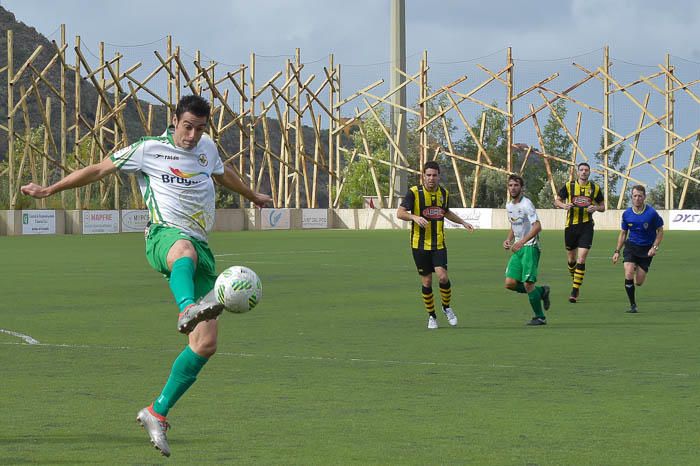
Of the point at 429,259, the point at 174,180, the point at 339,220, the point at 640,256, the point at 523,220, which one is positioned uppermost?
the point at 174,180

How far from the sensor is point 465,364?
42.7ft

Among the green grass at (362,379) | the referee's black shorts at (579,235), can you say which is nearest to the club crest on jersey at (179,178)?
the green grass at (362,379)

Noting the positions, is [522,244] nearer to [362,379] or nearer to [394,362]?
[394,362]

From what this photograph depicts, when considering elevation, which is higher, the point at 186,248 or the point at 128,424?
the point at 186,248

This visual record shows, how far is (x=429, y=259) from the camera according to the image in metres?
17.3

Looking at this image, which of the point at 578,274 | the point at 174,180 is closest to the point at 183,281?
the point at 174,180

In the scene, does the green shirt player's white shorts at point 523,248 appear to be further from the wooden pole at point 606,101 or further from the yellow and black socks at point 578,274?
the wooden pole at point 606,101

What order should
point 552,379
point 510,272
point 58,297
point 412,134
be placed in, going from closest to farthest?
point 552,379, point 510,272, point 58,297, point 412,134

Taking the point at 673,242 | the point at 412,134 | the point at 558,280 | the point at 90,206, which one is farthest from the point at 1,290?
the point at 412,134

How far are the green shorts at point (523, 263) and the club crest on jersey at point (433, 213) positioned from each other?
156cm

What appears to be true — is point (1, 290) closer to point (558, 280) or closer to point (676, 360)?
point (558, 280)

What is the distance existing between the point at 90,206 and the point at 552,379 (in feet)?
183

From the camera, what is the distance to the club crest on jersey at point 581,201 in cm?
2320

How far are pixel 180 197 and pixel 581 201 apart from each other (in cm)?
1518
